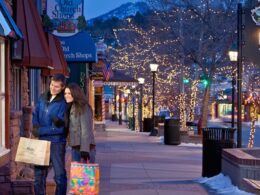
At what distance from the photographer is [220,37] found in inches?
1179

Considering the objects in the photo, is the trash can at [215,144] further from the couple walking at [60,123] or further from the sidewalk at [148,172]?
the couple walking at [60,123]

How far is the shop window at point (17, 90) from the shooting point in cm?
1118

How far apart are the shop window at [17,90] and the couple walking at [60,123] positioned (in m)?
2.70

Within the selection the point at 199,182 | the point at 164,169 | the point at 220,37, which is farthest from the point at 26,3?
the point at 220,37

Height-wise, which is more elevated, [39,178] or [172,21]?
[172,21]

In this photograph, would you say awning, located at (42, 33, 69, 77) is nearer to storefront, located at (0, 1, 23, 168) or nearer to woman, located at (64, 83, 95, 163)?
storefront, located at (0, 1, 23, 168)

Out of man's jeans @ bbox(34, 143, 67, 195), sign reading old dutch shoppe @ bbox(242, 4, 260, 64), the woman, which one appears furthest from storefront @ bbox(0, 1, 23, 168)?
sign reading old dutch shoppe @ bbox(242, 4, 260, 64)

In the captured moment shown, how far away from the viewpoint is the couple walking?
8406 mm

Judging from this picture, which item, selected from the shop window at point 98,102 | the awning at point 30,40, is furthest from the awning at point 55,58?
the shop window at point 98,102

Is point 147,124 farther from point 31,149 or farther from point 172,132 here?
point 31,149

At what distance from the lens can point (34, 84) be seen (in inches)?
576

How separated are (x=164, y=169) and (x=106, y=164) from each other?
1744 millimetres

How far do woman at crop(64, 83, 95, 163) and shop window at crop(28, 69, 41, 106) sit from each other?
5298 mm

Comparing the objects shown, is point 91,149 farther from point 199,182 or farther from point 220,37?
point 220,37
